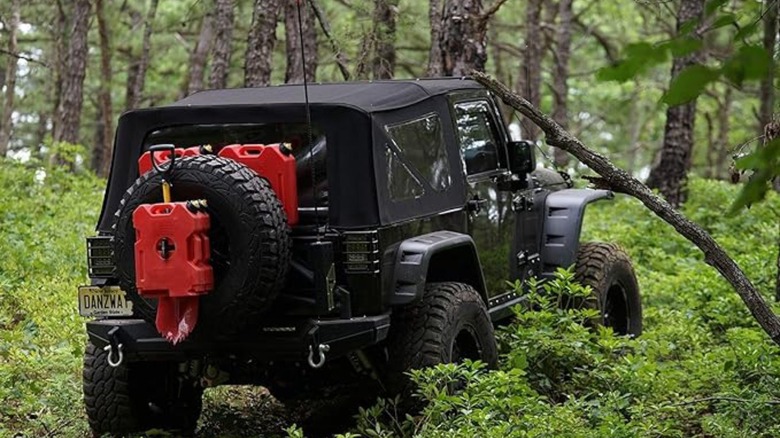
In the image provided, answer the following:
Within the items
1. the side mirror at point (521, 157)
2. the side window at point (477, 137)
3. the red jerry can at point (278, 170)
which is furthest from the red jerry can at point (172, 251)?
the side mirror at point (521, 157)

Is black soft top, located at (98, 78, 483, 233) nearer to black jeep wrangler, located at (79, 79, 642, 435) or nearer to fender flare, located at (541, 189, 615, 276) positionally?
black jeep wrangler, located at (79, 79, 642, 435)

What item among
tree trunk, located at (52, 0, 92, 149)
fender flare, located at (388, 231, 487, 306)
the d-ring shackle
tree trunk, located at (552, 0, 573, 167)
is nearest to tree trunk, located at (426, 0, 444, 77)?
fender flare, located at (388, 231, 487, 306)

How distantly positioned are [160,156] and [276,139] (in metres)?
0.66

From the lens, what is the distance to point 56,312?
32.0 feet

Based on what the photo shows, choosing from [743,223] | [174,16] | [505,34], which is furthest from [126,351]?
[505,34]

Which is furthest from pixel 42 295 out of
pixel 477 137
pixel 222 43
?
pixel 222 43

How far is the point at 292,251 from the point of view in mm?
6500

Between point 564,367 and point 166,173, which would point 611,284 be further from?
point 166,173

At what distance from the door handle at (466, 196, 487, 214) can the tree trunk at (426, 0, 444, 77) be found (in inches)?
152

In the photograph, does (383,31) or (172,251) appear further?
(383,31)

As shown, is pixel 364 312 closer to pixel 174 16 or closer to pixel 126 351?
pixel 126 351

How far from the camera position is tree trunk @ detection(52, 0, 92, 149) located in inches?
779

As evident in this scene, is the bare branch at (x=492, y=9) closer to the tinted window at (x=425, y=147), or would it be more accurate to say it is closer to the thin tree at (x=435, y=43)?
the thin tree at (x=435, y=43)

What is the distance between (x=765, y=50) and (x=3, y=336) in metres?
6.92
